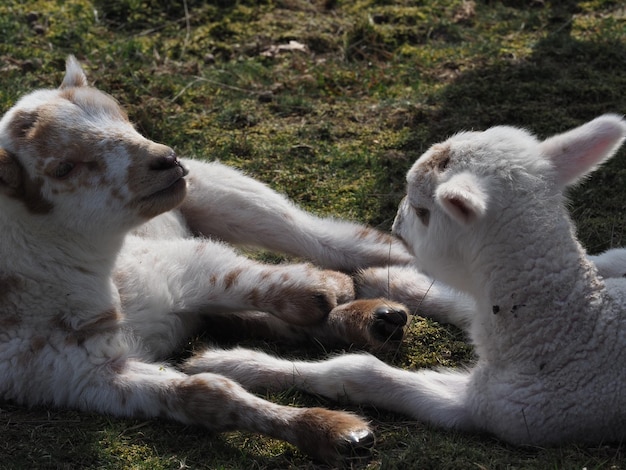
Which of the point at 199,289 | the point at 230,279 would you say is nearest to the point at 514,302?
the point at 230,279

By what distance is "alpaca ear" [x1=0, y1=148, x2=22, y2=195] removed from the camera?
504 cm

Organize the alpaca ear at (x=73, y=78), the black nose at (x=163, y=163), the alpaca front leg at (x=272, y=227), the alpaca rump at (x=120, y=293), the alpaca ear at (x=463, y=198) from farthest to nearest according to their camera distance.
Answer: the alpaca front leg at (x=272, y=227), the alpaca ear at (x=73, y=78), the black nose at (x=163, y=163), the alpaca rump at (x=120, y=293), the alpaca ear at (x=463, y=198)

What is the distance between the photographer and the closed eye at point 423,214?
16.6 ft

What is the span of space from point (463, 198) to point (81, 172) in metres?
2.23

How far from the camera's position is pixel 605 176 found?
716 centimetres

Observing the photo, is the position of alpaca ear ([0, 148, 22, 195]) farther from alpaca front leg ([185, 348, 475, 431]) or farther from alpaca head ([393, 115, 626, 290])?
alpaca head ([393, 115, 626, 290])

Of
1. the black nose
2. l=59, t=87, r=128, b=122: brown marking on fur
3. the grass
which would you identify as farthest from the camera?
the grass

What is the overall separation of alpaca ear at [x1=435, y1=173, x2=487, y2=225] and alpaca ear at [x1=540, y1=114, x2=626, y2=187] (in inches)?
22.8

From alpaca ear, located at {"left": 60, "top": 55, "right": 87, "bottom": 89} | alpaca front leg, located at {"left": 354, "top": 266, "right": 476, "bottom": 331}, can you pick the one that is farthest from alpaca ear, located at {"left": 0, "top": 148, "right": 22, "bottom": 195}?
alpaca front leg, located at {"left": 354, "top": 266, "right": 476, "bottom": 331}

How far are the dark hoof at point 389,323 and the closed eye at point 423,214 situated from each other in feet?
2.45

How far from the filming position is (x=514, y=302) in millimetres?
4781

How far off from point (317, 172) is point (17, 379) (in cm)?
350

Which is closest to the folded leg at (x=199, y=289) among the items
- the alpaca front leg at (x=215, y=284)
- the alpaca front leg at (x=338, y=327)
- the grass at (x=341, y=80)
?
the alpaca front leg at (x=215, y=284)

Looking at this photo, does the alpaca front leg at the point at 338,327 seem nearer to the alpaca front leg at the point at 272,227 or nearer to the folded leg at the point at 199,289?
the folded leg at the point at 199,289
